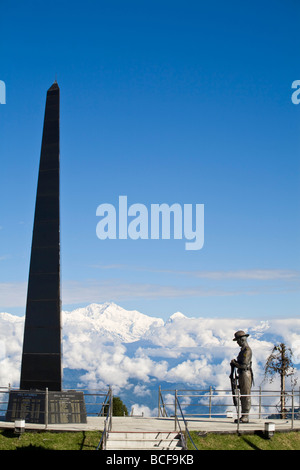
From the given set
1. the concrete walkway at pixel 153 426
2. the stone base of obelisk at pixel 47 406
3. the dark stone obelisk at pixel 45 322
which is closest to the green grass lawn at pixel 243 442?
the concrete walkway at pixel 153 426

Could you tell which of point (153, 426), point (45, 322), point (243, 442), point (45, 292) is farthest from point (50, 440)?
point (45, 292)

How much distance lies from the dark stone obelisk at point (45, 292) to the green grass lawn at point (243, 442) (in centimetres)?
722

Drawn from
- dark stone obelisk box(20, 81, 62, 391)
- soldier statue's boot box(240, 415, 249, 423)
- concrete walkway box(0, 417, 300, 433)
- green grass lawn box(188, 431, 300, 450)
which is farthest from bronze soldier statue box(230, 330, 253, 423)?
dark stone obelisk box(20, 81, 62, 391)

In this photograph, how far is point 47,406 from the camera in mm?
20625

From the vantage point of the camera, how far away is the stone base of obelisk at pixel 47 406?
21.1 m

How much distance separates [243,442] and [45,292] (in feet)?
33.6

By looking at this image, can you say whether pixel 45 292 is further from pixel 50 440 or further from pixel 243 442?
pixel 243 442

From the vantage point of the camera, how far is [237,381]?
22078mm

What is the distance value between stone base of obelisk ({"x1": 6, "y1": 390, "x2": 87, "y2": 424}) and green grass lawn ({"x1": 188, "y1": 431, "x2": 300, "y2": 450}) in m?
5.18

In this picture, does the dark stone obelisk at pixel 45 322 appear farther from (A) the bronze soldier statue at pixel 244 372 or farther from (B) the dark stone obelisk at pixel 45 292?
(A) the bronze soldier statue at pixel 244 372

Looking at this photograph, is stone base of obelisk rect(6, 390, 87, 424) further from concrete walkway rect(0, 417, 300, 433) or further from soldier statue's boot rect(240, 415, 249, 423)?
soldier statue's boot rect(240, 415, 249, 423)

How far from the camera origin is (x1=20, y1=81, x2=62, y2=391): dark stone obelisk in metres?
23.2
